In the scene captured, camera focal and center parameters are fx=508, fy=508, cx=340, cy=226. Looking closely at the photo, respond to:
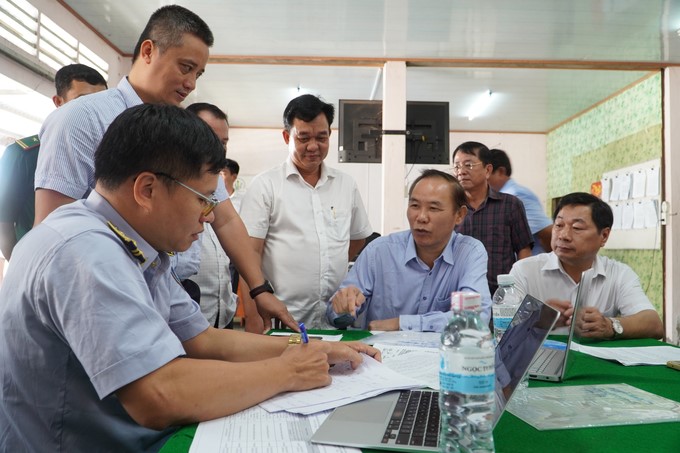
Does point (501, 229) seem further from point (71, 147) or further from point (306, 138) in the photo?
point (71, 147)

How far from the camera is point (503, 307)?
153cm

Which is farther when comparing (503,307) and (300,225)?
(300,225)

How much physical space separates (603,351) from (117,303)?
1.39 metres

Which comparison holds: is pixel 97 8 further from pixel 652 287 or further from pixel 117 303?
pixel 652 287

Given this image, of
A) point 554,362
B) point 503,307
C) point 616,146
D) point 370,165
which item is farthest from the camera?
point 370,165

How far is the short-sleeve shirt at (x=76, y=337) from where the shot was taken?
827mm

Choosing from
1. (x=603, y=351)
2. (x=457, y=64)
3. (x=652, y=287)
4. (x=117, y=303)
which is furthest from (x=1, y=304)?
(x=652, y=287)

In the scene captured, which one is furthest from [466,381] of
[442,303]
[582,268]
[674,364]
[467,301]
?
[582,268]

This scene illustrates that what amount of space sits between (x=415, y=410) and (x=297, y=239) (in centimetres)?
161

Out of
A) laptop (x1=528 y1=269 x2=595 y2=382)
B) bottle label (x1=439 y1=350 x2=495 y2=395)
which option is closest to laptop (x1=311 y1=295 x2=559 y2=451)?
bottle label (x1=439 y1=350 x2=495 y2=395)

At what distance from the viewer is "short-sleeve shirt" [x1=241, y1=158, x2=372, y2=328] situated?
2.47m

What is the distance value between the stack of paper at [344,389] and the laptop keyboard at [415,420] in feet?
0.18

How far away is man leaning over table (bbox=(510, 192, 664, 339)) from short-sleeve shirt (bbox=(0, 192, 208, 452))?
5.57ft

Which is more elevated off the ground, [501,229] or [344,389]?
[501,229]
